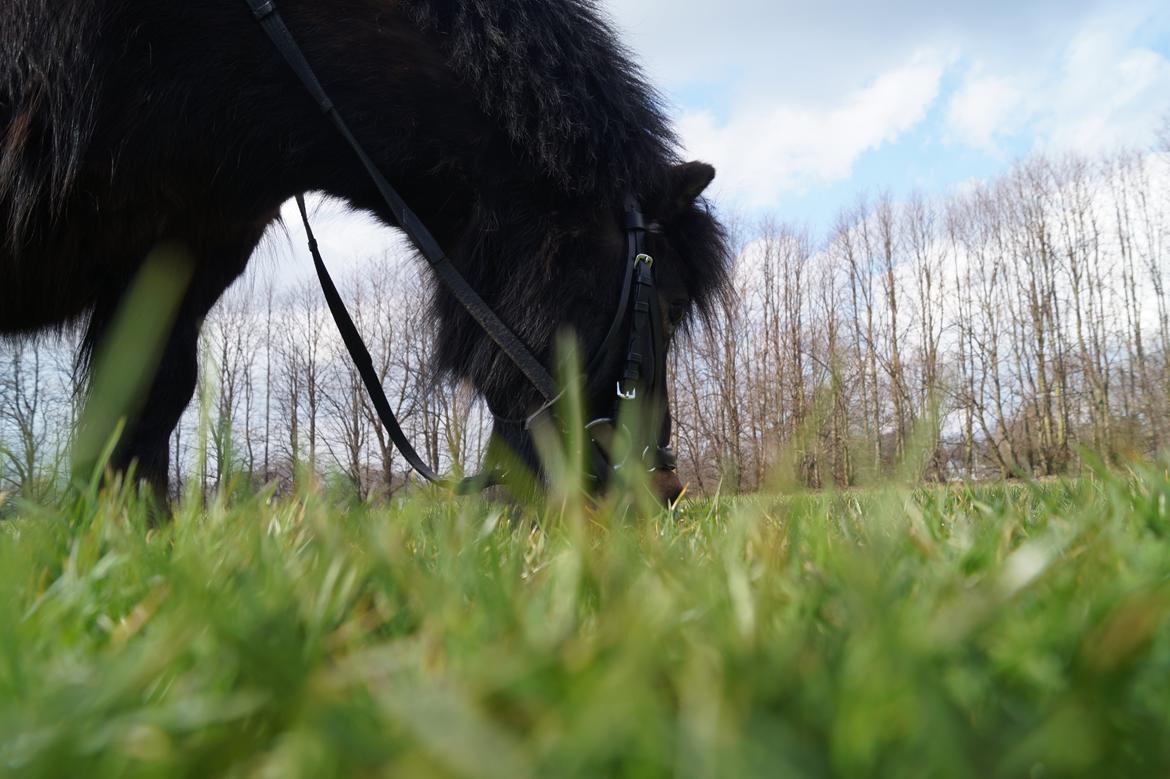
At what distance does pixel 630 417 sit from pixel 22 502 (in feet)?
6.15

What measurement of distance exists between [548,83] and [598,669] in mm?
2702

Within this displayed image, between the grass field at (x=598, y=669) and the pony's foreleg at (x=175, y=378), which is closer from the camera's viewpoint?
the grass field at (x=598, y=669)

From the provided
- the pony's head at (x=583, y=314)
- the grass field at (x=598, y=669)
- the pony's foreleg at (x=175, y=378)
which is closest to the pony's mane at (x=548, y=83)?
the pony's head at (x=583, y=314)

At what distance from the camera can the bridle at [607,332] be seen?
8.64 ft

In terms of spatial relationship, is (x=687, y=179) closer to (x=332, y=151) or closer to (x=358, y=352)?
(x=332, y=151)

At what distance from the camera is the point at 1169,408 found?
21.1 meters

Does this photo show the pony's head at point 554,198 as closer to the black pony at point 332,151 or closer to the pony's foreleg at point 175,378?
the black pony at point 332,151

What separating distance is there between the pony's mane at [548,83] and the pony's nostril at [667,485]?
1090 mm

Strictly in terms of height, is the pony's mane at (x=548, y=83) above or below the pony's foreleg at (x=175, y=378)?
above

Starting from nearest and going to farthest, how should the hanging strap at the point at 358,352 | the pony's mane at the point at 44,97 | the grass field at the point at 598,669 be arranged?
the grass field at the point at 598,669 < the pony's mane at the point at 44,97 < the hanging strap at the point at 358,352

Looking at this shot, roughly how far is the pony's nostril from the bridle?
0.04 m

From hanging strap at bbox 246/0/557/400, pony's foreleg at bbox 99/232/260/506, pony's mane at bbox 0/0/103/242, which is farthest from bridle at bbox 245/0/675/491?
pony's mane at bbox 0/0/103/242

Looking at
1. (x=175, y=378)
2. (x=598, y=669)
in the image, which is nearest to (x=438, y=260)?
(x=175, y=378)

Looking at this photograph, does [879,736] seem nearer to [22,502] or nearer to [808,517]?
[808,517]
